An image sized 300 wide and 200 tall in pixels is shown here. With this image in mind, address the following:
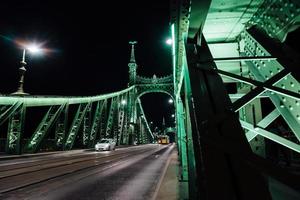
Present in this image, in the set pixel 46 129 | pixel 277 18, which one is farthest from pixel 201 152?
pixel 46 129

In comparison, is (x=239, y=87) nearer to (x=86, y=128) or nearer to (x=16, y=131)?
(x=16, y=131)

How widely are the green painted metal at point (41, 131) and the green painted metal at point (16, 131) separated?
1.51m

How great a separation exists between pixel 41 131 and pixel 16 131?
323 centimetres

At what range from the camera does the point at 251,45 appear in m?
3.82

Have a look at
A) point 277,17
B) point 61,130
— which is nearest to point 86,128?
point 61,130

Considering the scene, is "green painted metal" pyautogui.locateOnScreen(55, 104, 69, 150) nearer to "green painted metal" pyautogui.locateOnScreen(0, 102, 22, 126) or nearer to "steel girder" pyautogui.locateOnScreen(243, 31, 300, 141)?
"green painted metal" pyautogui.locateOnScreen(0, 102, 22, 126)

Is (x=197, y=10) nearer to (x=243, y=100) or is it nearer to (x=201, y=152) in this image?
(x=243, y=100)

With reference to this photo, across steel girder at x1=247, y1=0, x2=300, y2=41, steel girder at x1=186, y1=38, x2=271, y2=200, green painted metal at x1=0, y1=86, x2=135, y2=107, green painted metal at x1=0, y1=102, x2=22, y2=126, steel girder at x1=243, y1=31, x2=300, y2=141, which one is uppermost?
green painted metal at x1=0, y1=86, x2=135, y2=107

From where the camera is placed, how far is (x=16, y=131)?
20531 millimetres

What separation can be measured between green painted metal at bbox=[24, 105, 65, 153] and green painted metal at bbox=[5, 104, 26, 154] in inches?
59.4

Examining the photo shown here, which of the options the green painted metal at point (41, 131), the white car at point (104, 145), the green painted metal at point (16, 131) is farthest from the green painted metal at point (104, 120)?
the green painted metal at point (16, 131)

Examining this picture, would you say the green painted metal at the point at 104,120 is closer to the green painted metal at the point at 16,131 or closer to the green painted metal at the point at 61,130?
A: the green painted metal at the point at 61,130

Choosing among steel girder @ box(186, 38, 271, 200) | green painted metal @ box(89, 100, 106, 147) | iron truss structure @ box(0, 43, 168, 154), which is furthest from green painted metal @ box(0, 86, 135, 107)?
steel girder @ box(186, 38, 271, 200)

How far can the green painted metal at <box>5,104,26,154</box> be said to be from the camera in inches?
787
